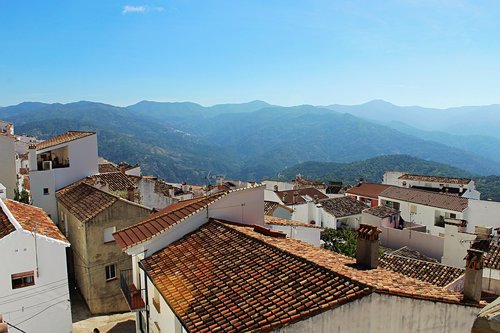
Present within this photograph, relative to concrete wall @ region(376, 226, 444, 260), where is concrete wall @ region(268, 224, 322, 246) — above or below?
above

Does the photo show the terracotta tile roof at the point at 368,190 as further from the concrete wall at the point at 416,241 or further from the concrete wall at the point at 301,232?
the concrete wall at the point at 301,232

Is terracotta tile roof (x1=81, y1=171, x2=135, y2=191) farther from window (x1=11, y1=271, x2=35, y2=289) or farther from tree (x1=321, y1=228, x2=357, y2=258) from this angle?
tree (x1=321, y1=228, x2=357, y2=258)

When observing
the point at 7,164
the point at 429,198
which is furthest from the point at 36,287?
the point at 429,198

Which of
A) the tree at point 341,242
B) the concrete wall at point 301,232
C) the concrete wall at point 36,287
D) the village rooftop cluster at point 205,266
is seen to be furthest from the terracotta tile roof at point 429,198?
the concrete wall at point 36,287

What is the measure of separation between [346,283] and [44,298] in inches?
584

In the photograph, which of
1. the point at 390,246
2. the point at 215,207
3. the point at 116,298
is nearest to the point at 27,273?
the point at 116,298

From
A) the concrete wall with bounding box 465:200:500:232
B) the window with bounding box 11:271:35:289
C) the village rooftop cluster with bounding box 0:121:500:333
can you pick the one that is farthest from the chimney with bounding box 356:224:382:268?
the concrete wall with bounding box 465:200:500:232

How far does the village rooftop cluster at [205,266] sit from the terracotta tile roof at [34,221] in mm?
117

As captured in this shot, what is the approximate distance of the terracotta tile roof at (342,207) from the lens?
4747 centimetres

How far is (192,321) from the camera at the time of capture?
912cm

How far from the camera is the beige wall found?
21859 mm

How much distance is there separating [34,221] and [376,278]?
17.0 metres

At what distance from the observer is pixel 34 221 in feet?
64.2

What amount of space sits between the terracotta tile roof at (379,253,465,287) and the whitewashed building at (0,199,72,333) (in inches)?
661
